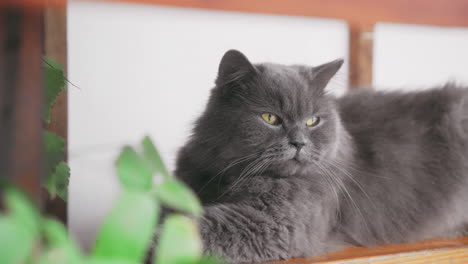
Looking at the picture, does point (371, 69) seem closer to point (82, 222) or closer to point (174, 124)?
point (174, 124)

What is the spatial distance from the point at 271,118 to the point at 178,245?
89 cm

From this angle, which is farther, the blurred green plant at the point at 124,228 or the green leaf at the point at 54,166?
the green leaf at the point at 54,166

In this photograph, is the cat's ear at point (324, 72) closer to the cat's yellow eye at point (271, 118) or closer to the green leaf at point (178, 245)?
the cat's yellow eye at point (271, 118)

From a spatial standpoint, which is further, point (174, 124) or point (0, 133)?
point (174, 124)

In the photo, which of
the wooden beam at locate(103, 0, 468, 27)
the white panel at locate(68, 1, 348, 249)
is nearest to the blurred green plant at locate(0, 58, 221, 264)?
the wooden beam at locate(103, 0, 468, 27)

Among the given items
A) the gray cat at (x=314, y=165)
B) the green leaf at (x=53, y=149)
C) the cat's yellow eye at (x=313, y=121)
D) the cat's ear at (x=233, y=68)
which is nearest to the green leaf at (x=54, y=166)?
the green leaf at (x=53, y=149)

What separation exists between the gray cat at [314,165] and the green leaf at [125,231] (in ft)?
2.45

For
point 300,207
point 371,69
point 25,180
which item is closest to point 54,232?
point 25,180

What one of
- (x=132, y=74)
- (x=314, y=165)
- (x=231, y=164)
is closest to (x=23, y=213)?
(x=231, y=164)

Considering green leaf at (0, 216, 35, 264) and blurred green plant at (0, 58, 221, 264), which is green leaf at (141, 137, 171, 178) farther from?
green leaf at (0, 216, 35, 264)

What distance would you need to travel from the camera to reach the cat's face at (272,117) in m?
1.28

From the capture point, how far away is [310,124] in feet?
4.49

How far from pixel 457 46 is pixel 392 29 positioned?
513 mm

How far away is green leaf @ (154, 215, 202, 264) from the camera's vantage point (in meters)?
0.45
